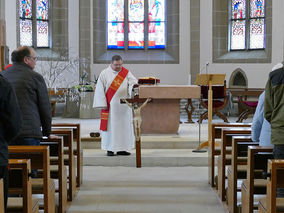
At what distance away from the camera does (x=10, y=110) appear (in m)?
3.43

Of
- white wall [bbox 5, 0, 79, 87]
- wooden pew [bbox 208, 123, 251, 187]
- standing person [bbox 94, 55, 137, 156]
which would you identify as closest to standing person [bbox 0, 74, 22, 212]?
wooden pew [bbox 208, 123, 251, 187]

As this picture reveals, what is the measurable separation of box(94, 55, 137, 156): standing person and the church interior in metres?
0.12

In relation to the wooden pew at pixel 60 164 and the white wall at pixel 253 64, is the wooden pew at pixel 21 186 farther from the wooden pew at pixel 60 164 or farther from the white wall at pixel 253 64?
the white wall at pixel 253 64

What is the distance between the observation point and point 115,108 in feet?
27.7

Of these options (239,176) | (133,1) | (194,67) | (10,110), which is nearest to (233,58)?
(194,67)

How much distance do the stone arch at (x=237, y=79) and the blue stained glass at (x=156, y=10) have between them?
2.87 m

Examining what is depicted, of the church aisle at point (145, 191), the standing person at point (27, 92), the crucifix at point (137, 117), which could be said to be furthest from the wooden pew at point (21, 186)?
the crucifix at point (137, 117)

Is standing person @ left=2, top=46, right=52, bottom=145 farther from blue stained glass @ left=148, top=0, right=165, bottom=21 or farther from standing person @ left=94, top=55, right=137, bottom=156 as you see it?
blue stained glass @ left=148, top=0, right=165, bottom=21

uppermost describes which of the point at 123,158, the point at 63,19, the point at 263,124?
the point at 63,19

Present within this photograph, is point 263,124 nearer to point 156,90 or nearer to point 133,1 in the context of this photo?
point 156,90

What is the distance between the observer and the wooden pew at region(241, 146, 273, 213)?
4363 mm

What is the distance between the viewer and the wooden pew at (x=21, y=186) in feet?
12.3

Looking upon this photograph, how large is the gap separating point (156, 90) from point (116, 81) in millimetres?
1310

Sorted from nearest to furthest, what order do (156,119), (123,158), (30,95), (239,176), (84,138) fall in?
1. (30,95)
2. (239,176)
3. (123,158)
4. (84,138)
5. (156,119)
